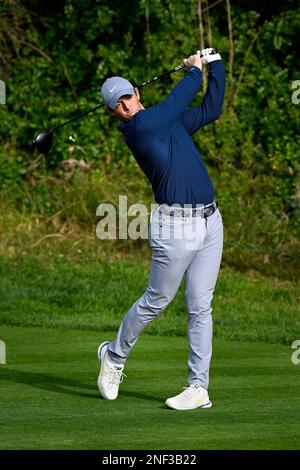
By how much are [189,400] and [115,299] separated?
4929 mm

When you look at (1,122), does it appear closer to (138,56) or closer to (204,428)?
(138,56)

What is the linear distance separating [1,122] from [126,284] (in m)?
4.26

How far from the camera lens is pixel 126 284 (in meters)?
12.8

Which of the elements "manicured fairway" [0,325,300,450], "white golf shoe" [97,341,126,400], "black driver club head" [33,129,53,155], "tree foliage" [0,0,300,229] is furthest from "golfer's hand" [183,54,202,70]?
"tree foliage" [0,0,300,229]

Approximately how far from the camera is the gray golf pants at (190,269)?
7207 mm

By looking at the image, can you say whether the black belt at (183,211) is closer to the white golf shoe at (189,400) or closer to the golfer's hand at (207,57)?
the golfer's hand at (207,57)

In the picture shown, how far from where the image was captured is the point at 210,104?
293 inches

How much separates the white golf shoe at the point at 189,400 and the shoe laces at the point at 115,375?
1.49 ft

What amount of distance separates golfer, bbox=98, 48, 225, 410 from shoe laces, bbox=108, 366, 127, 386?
273 millimetres

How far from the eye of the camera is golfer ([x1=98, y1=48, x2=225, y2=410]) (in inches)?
281

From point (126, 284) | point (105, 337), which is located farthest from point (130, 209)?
point (105, 337)

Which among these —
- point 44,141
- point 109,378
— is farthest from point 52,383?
point 44,141

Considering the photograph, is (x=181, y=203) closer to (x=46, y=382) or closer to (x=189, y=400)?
(x=189, y=400)
